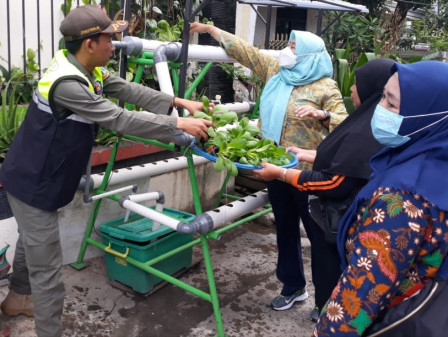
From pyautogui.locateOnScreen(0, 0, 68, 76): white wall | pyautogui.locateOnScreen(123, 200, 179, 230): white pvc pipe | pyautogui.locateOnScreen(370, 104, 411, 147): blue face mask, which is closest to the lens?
pyautogui.locateOnScreen(370, 104, 411, 147): blue face mask

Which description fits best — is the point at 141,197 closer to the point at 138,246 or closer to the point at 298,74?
the point at 138,246

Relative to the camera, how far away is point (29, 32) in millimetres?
4348

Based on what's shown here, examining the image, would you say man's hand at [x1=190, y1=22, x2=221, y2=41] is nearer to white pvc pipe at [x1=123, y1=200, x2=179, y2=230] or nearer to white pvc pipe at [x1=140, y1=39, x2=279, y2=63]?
white pvc pipe at [x1=140, y1=39, x2=279, y2=63]

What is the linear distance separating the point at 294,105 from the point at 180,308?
1.54m

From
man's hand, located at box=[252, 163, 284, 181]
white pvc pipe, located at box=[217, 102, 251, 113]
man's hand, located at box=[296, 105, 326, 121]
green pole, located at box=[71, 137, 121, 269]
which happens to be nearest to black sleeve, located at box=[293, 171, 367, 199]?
man's hand, located at box=[252, 163, 284, 181]

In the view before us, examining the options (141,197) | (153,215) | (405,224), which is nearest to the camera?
(405,224)

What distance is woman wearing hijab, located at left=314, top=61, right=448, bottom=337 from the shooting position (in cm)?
134

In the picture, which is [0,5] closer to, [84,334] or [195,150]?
[195,150]

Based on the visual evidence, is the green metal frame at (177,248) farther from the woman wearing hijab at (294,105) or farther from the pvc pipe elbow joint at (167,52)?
the woman wearing hijab at (294,105)

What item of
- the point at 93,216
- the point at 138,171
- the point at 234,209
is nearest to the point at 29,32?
the point at 138,171

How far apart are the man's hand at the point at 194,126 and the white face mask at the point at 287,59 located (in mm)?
767

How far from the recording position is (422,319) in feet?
Result: 4.49

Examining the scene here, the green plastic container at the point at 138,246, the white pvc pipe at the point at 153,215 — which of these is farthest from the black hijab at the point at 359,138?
the green plastic container at the point at 138,246

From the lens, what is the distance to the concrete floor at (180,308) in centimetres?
299
